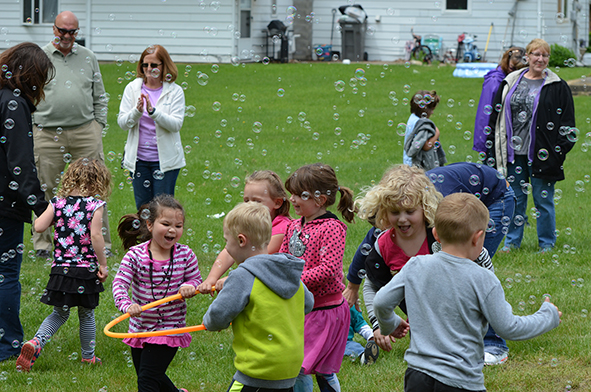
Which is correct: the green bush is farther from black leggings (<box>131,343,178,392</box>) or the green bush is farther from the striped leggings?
black leggings (<box>131,343,178,392</box>)

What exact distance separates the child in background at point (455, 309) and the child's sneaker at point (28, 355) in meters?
2.30

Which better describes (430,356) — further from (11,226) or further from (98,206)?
(11,226)

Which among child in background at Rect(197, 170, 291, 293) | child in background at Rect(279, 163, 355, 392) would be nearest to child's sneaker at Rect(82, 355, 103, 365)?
child in background at Rect(197, 170, 291, 293)

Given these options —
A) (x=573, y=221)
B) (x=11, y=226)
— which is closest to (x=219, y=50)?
(x=573, y=221)

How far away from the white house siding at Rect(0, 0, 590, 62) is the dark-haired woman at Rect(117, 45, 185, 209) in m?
14.8

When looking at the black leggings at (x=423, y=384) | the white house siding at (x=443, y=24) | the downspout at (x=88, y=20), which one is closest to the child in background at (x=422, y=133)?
the black leggings at (x=423, y=384)

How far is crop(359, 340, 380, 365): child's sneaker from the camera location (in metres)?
4.16

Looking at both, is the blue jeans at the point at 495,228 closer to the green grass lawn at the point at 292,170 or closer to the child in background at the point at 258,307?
the green grass lawn at the point at 292,170

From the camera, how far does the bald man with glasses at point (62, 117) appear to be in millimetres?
6297

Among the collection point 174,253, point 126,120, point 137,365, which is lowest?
point 137,365

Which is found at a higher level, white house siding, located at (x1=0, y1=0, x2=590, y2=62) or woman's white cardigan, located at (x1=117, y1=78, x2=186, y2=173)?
white house siding, located at (x1=0, y1=0, x2=590, y2=62)

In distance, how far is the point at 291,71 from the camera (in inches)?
771

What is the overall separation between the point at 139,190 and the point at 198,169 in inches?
153

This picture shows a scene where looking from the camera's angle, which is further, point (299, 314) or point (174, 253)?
point (174, 253)
